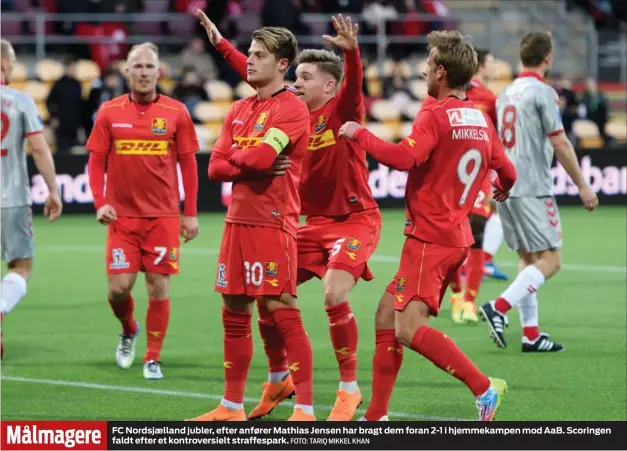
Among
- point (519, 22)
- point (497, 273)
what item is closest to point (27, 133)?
point (497, 273)

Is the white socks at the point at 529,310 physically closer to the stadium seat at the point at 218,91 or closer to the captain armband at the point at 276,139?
the captain armband at the point at 276,139

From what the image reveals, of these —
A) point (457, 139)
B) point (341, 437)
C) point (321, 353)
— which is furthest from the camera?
point (321, 353)

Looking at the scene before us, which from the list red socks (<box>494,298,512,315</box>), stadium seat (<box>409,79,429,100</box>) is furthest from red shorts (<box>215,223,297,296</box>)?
stadium seat (<box>409,79,429,100</box>)

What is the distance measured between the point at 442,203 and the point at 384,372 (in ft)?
3.00

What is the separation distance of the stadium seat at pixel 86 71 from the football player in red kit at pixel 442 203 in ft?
50.1

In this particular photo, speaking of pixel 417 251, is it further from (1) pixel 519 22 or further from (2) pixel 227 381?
(1) pixel 519 22

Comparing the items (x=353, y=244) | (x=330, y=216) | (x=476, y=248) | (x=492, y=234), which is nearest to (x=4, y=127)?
(x=330, y=216)

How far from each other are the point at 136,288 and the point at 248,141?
5931mm

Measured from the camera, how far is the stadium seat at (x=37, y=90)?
65.7 ft

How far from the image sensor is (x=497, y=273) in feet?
39.1

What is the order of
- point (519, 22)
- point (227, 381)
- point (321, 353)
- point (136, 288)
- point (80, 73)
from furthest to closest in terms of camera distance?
1. point (519, 22)
2. point (80, 73)
3. point (136, 288)
4. point (321, 353)
5. point (227, 381)

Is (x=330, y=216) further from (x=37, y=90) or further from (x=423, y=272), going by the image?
(x=37, y=90)

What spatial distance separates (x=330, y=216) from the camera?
22.1 feet

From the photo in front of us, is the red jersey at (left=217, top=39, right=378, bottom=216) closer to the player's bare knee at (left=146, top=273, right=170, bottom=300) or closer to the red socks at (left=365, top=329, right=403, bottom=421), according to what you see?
the red socks at (left=365, top=329, right=403, bottom=421)
